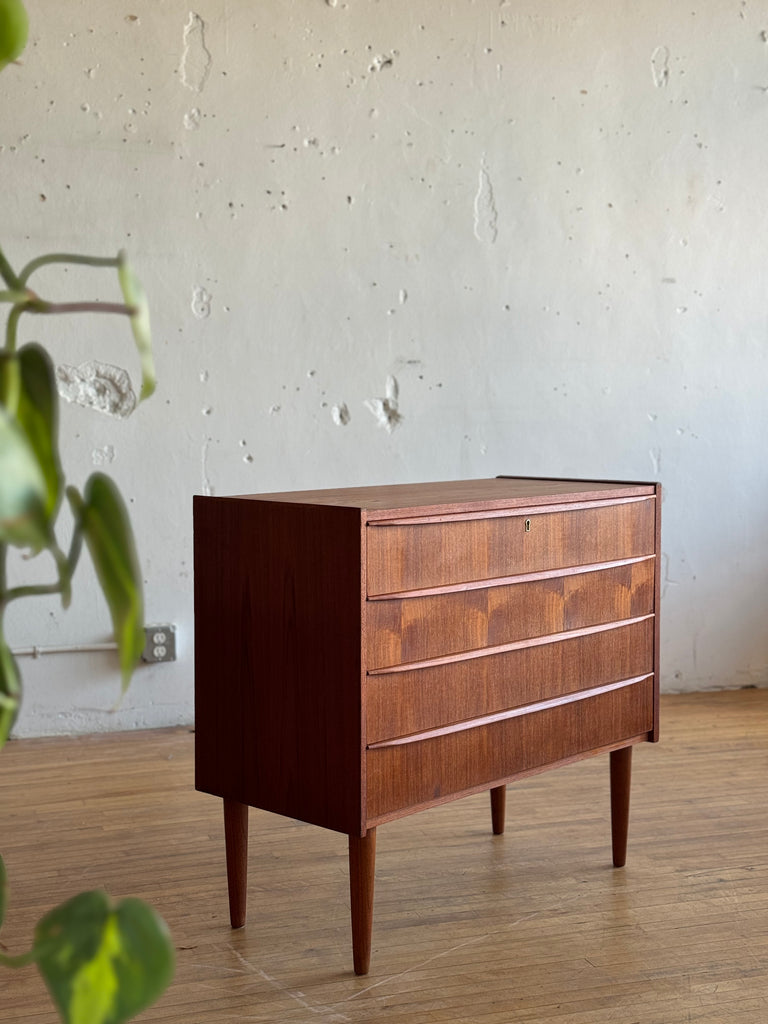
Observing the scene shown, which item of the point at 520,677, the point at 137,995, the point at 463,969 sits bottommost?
the point at 463,969

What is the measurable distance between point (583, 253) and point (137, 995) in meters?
4.04

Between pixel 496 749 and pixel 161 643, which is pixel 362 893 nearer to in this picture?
pixel 496 749

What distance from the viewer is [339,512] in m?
2.04

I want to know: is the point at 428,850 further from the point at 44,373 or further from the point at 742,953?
the point at 44,373

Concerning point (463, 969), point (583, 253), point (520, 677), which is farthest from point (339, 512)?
point (583, 253)

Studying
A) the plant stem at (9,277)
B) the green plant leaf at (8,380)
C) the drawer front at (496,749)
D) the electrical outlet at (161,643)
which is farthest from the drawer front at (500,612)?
the electrical outlet at (161,643)

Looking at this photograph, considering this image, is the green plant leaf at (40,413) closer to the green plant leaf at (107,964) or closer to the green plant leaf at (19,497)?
the green plant leaf at (19,497)

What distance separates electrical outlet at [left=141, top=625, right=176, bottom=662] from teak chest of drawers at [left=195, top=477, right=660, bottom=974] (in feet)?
5.40

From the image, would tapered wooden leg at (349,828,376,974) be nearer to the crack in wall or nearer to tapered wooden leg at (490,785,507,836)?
tapered wooden leg at (490,785,507,836)

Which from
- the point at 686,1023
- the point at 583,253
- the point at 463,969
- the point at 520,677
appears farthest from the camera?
the point at 583,253

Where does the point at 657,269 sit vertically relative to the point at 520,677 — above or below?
above

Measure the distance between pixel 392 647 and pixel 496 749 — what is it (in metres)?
0.39

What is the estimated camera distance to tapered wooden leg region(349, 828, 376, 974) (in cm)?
209

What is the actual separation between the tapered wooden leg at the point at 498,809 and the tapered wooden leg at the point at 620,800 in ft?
1.00
